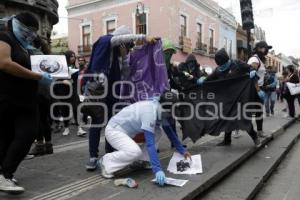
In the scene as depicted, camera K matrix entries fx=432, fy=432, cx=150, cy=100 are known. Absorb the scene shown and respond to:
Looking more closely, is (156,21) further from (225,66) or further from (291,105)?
(225,66)

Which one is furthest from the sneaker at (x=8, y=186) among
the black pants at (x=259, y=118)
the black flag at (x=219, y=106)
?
the black pants at (x=259, y=118)

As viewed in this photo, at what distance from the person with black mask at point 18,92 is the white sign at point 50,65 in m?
0.07

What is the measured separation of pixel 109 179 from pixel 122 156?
33 cm

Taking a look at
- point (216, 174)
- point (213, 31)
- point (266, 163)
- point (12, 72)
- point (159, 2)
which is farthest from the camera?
point (213, 31)

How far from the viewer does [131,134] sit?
195 inches

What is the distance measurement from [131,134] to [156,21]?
26.0m

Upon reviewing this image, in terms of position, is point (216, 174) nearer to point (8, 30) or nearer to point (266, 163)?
→ point (266, 163)

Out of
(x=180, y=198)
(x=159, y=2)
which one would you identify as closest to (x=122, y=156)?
(x=180, y=198)

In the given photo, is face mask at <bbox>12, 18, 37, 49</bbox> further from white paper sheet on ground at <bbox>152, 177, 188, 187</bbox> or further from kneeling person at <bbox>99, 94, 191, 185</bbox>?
white paper sheet on ground at <bbox>152, 177, 188, 187</bbox>

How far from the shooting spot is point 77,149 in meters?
6.89

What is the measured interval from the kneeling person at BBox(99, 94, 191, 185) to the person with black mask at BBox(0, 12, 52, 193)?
885mm

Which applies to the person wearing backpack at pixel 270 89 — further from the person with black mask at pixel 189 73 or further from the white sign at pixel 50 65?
the white sign at pixel 50 65

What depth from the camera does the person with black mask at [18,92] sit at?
410cm

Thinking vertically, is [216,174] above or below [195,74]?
below
